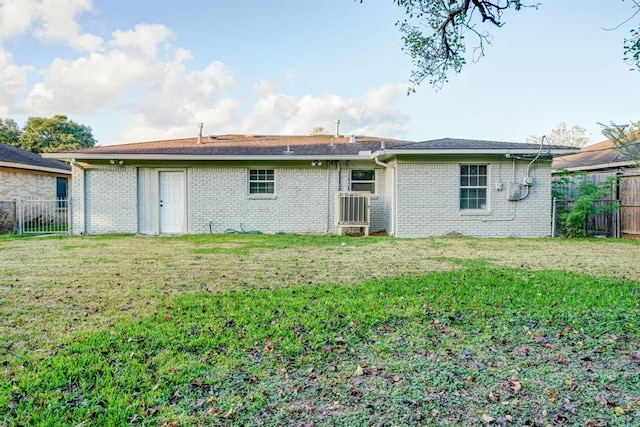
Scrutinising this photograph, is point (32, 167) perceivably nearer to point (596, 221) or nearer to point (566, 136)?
point (596, 221)

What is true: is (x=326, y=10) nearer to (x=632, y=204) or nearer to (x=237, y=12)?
(x=237, y=12)

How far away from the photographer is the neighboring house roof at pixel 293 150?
460 inches

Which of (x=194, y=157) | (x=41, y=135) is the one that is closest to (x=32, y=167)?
(x=194, y=157)

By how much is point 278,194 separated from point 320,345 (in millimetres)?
10125

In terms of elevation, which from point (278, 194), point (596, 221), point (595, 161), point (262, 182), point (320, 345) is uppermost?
point (595, 161)

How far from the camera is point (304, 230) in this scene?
13453 mm

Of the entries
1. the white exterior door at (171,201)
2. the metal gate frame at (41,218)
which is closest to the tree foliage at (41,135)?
the metal gate frame at (41,218)

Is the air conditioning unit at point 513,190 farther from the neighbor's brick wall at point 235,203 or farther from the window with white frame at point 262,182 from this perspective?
the window with white frame at point 262,182

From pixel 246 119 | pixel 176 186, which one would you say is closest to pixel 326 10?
pixel 176 186

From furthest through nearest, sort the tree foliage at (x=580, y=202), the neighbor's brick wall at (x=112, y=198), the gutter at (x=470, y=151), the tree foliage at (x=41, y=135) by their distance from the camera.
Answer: the tree foliage at (x=41, y=135)
the neighbor's brick wall at (x=112, y=198)
the tree foliage at (x=580, y=202)
the gutter at (x=470, y=151)

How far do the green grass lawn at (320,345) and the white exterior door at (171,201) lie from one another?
6.47m

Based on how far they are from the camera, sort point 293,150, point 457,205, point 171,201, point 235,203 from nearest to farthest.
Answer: point 457,205 < point 235,203 < point 171,201 < point 293,150

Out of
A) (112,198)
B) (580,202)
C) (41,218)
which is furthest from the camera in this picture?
(41,218)

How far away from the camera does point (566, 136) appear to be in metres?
40.9
